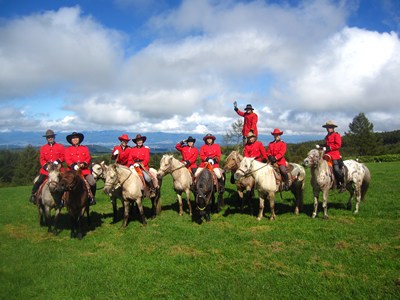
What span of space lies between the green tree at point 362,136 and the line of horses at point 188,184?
5884cm

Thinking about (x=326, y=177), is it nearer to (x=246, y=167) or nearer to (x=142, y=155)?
(x=246, y=167)

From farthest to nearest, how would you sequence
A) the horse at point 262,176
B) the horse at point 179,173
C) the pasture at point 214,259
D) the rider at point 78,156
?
the horse at point 179,173
the horse at point 262,176
the rider at point 78,156
the pasture at point 214,259

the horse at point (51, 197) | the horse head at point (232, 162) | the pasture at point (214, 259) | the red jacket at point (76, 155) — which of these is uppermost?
the red jacket at point (76, 155)

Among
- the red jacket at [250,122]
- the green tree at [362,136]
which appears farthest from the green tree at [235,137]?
the green tree at [362,136]

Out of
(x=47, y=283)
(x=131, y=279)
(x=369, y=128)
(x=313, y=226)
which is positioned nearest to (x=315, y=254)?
(x=313, y=226)

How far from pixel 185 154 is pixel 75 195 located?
15.1ft

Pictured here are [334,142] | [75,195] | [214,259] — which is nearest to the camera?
[214,259]

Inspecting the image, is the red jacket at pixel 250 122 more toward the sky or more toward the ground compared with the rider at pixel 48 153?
more toward the sky

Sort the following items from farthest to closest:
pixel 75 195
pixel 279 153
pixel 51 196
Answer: pixel 279 153, pixel 51 196, pixel 75 195

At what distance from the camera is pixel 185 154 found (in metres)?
9.84

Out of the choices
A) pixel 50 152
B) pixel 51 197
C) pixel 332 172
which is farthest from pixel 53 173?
pixel 332 172

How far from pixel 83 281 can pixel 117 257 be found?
1.16 m

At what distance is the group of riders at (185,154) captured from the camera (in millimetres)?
7867

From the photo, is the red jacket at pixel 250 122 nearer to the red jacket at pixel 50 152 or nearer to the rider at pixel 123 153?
the rider at pixel 123 153
